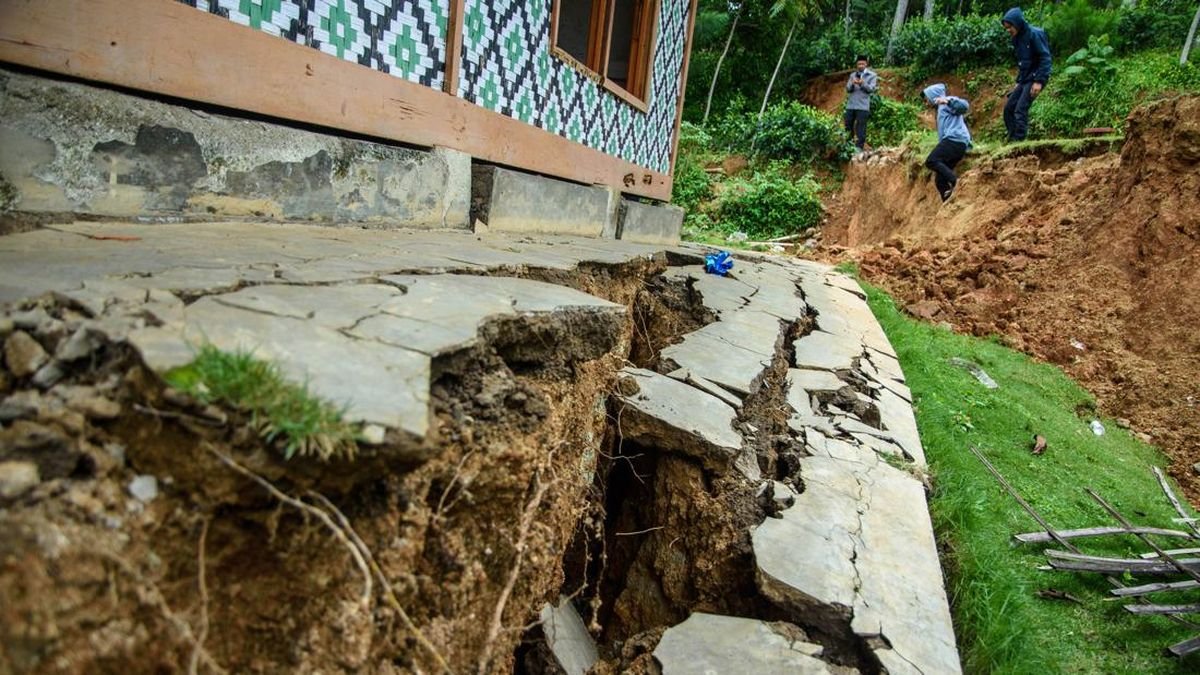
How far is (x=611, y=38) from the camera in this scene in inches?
278

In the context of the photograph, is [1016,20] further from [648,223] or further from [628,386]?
[628,386]

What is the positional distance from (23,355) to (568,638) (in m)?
1.57

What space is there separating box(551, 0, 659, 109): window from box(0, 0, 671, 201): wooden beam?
137 centimetres

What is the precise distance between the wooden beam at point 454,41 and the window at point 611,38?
40.0 inches

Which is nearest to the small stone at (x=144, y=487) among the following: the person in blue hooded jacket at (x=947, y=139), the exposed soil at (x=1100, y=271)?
the exposed soil at (x=1100, y=271)

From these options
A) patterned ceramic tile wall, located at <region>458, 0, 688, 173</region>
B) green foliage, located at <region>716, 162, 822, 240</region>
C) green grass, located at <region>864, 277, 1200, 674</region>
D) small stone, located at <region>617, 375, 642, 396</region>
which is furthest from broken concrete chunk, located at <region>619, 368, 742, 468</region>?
green foliage, located at <region>716, 162, 822, 240</region>

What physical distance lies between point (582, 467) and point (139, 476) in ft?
4.49

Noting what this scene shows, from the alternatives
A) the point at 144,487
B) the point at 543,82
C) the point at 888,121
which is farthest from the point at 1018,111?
the point at 144,487

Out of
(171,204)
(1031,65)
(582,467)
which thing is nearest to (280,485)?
(582,467)

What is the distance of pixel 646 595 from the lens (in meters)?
2.21

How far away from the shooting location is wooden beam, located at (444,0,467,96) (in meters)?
3.62

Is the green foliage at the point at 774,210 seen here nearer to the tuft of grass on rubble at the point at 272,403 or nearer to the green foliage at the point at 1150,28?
the green foliage at the point at 1150,28

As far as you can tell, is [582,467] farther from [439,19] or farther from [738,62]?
[738,62]

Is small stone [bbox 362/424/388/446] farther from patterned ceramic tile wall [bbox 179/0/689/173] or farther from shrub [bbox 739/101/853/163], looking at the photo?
shrub [bbox 739/101/853/163]
